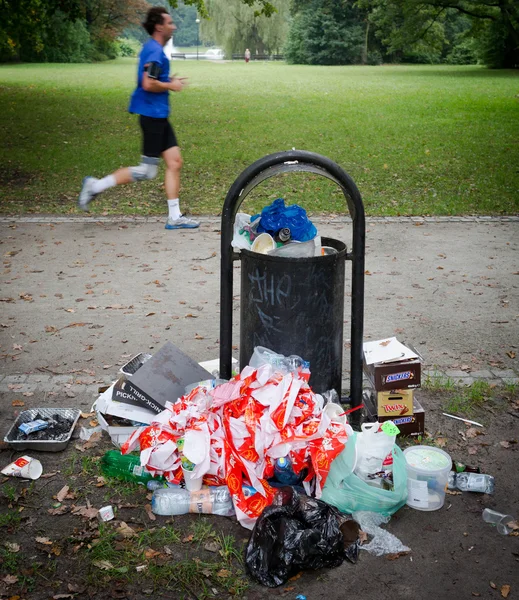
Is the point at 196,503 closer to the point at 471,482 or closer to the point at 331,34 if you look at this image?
the point at 471,482

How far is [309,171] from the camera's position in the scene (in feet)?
13.3

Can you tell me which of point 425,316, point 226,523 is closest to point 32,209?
point 425,316

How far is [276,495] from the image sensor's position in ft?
11.7

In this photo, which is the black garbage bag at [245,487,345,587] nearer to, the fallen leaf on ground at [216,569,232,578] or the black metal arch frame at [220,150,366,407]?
the fallen leaf on ground at [216,569,232,578]

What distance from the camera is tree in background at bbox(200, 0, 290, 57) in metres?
53.1

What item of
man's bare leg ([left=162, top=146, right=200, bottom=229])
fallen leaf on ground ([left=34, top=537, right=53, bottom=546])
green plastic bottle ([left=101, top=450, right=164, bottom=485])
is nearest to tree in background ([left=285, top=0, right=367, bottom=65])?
man's bare leg ([left=162, top=146, right=200, bottom=229])

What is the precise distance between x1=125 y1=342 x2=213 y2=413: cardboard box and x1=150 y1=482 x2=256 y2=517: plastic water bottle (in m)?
0.60

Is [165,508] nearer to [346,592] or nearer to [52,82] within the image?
[346,592]

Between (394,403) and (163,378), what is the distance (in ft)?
4.55

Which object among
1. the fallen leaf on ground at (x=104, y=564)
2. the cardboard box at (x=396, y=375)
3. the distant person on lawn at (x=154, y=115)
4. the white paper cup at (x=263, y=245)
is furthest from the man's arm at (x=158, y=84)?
the fallen leaf on ground at (x=104, y=564)

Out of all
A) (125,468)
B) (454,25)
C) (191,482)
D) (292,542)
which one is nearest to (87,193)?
(125,468)

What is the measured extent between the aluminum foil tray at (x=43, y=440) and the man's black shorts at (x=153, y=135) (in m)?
3.66

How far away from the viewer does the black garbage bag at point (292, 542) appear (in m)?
3.21

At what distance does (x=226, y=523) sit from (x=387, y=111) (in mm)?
18774
